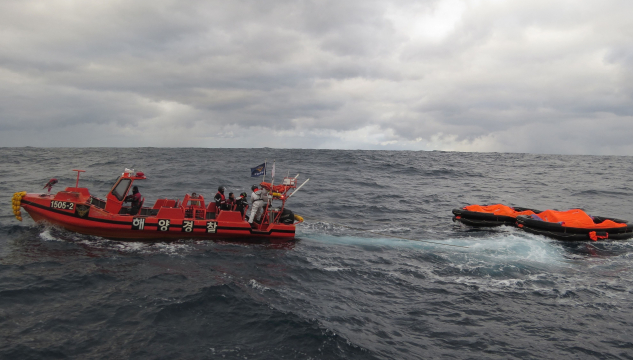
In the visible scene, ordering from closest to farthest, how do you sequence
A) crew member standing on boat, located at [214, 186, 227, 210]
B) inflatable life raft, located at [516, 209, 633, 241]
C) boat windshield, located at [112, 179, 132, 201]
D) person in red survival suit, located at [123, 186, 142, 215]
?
1. boat windshield, located at [112, 179, 132, 201]
2. person in red survival suit, located at [123, 186, 142, 215]
3. crew member standing on boat, located at [214, 186, 227, 210]
4. inflatable life raft, located at [516, 209, 633, 241]

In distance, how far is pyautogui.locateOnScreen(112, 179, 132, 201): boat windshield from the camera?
51.0 ft

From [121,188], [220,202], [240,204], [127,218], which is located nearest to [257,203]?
[240,204]

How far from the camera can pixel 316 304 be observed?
10.1 metres

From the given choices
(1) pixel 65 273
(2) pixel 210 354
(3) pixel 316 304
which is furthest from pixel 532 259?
(1) pixel 65 273

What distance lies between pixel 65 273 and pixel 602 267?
19.0 meters

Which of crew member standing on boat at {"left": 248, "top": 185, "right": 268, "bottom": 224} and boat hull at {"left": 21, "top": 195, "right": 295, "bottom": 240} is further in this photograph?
crew member standing on boat at {"left": 248, "top": 185, "right": 268, "bottom": 224}

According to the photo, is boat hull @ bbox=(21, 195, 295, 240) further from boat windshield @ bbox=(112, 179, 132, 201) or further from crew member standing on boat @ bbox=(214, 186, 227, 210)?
crew member standing on boat @ bbox=(214, 186, 227, 210)

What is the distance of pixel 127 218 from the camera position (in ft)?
48.5

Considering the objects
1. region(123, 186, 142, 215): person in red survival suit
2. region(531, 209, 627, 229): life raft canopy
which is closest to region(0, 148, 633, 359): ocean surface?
region(531, 209, 627, 229): life raft canopy

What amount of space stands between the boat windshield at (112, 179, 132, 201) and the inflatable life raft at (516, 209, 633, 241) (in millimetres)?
19467

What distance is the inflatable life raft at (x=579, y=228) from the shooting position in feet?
58.6

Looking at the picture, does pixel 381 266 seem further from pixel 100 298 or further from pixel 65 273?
pixel 65 273

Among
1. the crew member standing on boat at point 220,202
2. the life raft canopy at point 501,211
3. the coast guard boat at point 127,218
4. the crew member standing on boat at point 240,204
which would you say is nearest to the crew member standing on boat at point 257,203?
the coast guard boat at point 127,218

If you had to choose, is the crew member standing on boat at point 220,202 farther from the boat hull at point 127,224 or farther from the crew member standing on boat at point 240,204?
the boat hull at point 127,224
